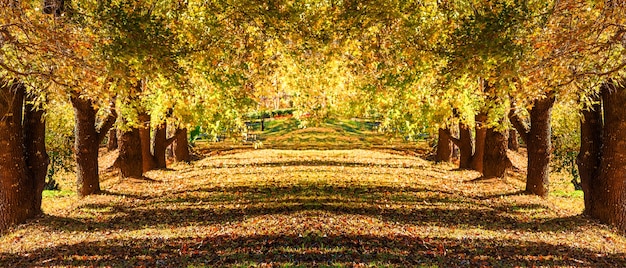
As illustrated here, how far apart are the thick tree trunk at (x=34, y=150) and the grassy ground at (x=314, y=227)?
924 millimetres

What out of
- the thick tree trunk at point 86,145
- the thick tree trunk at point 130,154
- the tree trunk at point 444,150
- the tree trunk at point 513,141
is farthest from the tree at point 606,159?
the tree trunk at point 513,141

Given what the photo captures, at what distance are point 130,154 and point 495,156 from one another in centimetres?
1684

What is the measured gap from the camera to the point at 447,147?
3709cm

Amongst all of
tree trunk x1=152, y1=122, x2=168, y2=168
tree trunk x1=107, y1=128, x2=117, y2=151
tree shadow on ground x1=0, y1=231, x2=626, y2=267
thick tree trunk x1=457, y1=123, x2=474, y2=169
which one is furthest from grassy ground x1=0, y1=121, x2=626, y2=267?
tree trunk x1=107, y1=128, x2=117, y2=151

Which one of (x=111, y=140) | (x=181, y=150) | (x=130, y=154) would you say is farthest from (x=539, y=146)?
(x=111, y=140)

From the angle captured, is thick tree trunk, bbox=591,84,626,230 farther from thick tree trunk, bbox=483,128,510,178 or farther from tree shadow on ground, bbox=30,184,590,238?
thick tree trunk, bbox=483,128,510,178

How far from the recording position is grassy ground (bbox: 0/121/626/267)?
39.2ft

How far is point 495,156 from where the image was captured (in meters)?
26.8

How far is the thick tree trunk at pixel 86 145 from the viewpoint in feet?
69.3

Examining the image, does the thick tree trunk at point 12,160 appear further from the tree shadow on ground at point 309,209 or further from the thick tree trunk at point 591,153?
the thick tree trunk at point 591,153

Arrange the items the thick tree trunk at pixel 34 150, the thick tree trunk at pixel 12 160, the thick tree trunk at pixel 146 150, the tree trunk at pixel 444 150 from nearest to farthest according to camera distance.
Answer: the thick tree trunk at pixel 12 160, the thick tree trunk at pixel 34 150, the thick tree trunk at pixel 146 150, the tree trunk at pixel 444 150

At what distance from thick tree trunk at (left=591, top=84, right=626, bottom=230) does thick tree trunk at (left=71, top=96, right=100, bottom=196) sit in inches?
666

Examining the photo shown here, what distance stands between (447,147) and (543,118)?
15.4 meters

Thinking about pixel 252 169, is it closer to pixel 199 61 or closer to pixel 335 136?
pixel 335 136
